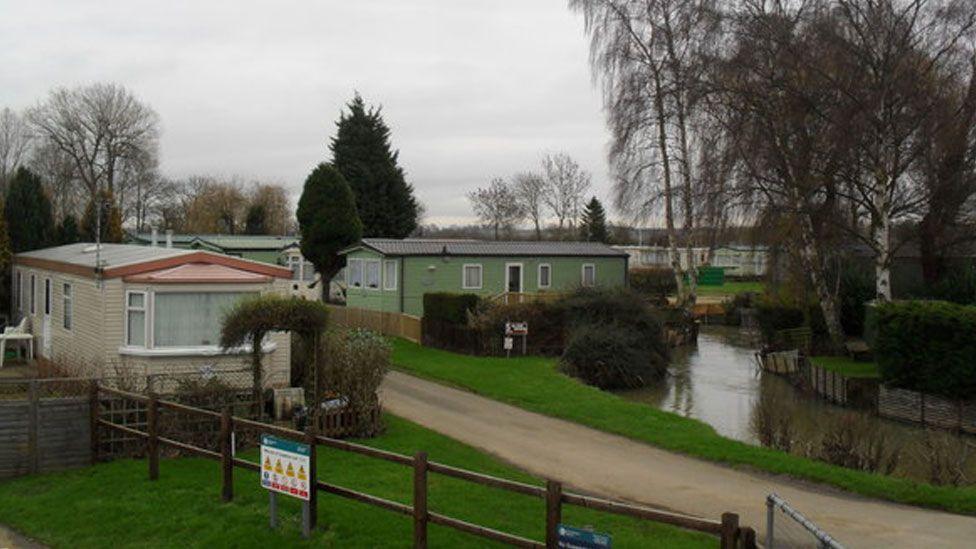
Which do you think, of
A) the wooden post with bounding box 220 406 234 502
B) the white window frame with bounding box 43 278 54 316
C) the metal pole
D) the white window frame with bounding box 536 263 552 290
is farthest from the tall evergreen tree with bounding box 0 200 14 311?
the metal pole

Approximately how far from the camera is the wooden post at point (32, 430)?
1364 cm

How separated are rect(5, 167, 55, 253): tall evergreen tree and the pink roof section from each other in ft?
53.3

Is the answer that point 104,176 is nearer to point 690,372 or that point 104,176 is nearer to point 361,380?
point 690,372

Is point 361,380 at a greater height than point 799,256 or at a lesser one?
lesser

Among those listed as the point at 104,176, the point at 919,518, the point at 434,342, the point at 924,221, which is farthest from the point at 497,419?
the point at 104,176

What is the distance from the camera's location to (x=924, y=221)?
99.3ft

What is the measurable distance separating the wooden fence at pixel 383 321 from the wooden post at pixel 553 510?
76.9ft

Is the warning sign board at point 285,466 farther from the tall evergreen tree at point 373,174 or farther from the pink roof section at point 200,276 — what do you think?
the tall evergreen tree at point 373,174

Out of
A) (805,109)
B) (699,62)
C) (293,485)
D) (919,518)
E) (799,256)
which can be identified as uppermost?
Result: (699,62)

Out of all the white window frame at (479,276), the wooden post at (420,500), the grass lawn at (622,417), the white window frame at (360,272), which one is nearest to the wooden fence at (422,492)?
the wooden post at (420,500)

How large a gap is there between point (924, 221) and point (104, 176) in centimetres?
5066

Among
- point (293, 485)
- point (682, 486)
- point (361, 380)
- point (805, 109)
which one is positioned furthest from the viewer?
point (805, 109)

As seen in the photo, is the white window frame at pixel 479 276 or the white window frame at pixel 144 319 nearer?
the white window frame at pixel 144 319

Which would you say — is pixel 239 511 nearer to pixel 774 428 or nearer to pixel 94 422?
pixel 94 422
